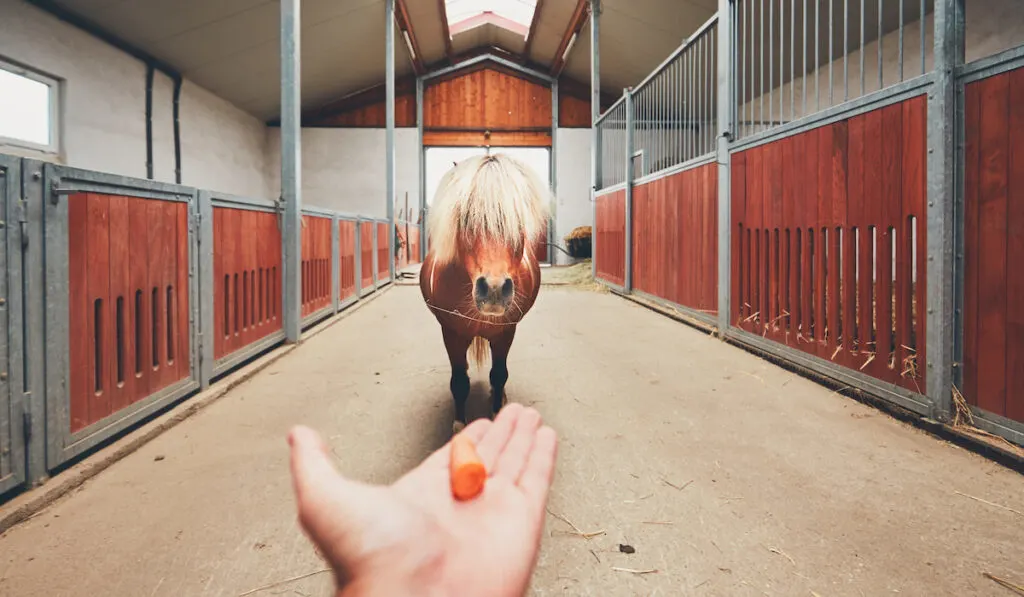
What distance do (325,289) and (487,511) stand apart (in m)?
4.32

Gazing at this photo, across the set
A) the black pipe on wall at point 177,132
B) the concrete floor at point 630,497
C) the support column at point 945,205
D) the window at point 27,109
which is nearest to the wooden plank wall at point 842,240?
the support column at point 945,205

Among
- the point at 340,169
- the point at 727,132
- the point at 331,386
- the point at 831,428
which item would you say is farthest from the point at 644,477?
the point at 340,169

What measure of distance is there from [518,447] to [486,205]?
2.94 ft

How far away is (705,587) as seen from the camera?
1041 mm

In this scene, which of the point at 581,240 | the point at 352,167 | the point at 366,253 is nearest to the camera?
the point at 366,253

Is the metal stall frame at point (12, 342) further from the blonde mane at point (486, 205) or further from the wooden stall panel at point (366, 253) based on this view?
the wooden stall panel at point (366, 253)

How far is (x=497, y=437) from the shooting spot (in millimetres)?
875

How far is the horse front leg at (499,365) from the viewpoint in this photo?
199cm

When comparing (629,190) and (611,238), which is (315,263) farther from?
(611,238)

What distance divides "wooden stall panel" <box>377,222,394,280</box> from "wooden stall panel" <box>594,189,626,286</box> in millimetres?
3264

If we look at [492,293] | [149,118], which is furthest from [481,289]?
[149,118]

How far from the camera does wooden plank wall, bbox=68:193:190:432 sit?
1597mm

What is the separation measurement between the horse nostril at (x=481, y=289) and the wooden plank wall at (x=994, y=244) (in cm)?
167

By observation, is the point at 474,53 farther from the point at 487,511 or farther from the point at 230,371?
the point at 487,511
